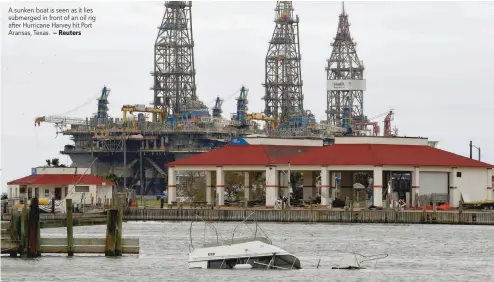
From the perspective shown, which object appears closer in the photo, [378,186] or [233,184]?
[378,186]

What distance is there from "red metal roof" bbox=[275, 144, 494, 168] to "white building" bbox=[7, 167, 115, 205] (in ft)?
52.7

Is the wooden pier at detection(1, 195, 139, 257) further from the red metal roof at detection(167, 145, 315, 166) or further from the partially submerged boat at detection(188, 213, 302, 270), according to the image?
the red metal roof at detection(167, 145, 315, 166)

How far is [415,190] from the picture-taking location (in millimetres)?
129625

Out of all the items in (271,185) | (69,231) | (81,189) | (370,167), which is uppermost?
(370,167)

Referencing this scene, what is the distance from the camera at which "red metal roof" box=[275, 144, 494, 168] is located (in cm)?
12938

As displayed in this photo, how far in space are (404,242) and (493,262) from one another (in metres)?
15.5

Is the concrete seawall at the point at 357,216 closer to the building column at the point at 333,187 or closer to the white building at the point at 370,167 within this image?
the white building at the point at 370,167

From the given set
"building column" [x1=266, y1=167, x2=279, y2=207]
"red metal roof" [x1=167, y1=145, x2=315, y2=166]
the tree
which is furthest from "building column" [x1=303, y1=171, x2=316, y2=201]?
the tree

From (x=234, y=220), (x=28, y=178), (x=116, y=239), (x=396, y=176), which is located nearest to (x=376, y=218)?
(x=234, y=220)

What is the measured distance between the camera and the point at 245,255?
6900cm

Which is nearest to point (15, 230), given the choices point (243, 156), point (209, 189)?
point (243, 156)

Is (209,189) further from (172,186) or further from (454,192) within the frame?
(454,192)

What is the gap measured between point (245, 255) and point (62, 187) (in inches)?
2777

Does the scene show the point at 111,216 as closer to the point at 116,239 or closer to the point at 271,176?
the point at 116,239
